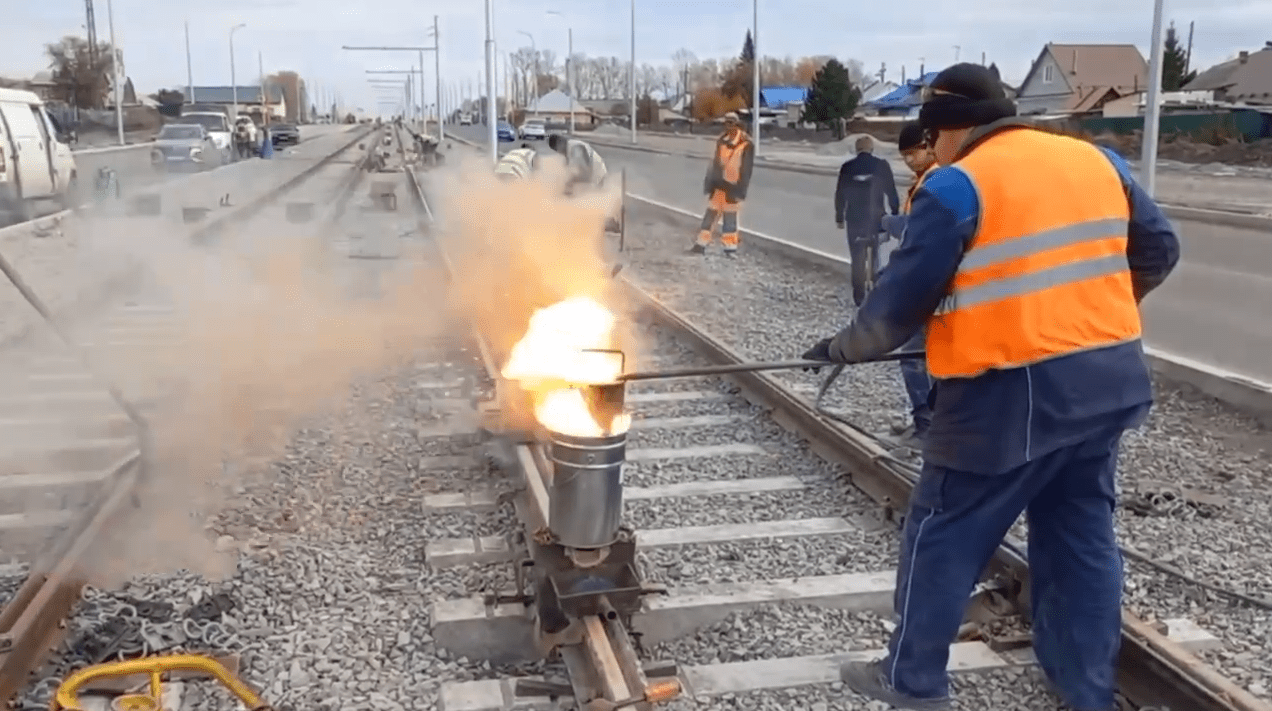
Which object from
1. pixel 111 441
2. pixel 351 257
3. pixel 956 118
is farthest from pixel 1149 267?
pixel 351 257

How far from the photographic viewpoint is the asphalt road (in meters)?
9.84

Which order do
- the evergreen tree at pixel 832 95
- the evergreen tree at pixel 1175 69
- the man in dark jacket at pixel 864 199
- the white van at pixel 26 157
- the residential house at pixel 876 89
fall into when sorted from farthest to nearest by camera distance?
the residential house at pixel 876 89, the evergreen tree at pixel 1175 69, the evergreen tree at pixel 832 95, the white van at pixel 26 157, the man in dark jacket at pixel 864 199

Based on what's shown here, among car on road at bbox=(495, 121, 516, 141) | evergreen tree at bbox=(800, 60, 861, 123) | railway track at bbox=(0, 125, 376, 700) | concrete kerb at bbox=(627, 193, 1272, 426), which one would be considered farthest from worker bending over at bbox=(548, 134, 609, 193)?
evergreen tree at bbox=(800, 60, 861, 123)

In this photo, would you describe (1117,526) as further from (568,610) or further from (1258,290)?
(1258,290)

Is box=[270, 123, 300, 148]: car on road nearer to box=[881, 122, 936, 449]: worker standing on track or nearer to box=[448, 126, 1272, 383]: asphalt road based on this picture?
box=[448, 126, 1272, 383]: asphalt road

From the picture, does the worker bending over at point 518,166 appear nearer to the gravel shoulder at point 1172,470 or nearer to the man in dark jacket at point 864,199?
the gravel shoulder at point 1172,470

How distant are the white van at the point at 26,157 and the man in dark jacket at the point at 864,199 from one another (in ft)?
43.0

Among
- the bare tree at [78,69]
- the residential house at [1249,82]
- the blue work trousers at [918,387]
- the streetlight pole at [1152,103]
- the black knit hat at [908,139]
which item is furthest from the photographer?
the residential house at [1249,82]

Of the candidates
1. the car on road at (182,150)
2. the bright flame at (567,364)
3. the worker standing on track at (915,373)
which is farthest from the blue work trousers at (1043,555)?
the car on road at (182,150)

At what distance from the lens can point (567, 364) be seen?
13.3 ft

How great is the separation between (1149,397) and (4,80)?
2764 cm

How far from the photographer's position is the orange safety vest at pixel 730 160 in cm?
1545

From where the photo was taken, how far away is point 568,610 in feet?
12.8

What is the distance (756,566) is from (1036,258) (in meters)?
2.10
